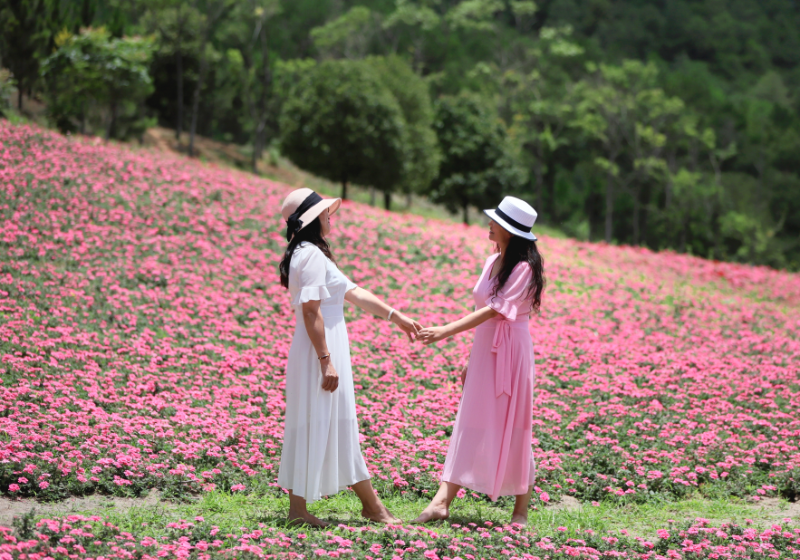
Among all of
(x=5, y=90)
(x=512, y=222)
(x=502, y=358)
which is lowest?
(x=502, y=358)

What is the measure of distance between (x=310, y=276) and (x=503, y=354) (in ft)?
4.82

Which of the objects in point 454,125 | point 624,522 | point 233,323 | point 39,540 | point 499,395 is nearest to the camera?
point 39,540

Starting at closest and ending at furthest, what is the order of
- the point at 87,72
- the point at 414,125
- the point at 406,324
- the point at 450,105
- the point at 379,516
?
the point at 379,516 < the point at 406,324 < the point at 87,72 < the point at 414,125 < the point at 450,105

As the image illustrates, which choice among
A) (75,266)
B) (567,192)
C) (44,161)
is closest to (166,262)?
(75,266)

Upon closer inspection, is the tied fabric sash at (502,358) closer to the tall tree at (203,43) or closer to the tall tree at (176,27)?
the tall tree at (203,43)

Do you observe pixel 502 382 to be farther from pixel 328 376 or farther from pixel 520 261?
pixel 328 376

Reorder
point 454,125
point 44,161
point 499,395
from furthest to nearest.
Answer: point 454,125
point 44,161
point 499,395

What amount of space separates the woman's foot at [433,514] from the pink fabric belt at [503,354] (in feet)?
2.92

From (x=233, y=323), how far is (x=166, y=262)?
8.76 ft

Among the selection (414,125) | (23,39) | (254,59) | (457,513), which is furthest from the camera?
(254,59)

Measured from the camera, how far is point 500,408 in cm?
506

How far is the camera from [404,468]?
6.34 metres

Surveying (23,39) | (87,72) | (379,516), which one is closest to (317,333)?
(379,516)

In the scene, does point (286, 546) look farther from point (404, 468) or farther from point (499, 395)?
point (404, 468)
